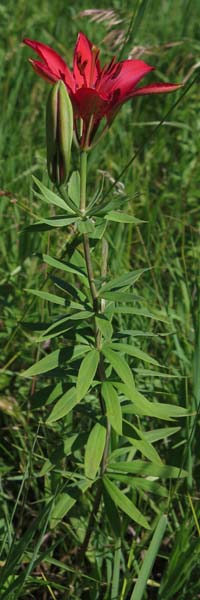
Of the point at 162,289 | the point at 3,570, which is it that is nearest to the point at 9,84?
the point at 162,289

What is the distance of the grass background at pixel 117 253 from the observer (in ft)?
4.54

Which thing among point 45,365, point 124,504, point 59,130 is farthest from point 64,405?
point 59,130

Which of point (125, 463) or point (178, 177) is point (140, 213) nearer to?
point (178, 177)

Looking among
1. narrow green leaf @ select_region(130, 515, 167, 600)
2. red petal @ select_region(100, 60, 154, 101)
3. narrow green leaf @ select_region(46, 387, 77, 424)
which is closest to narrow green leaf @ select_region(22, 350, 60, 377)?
narrow green leaf @ select_region(46, 387, 77, 424)

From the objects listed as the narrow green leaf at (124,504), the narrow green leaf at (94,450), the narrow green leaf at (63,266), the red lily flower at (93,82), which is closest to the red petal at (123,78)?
the red lily flower at (93,82)

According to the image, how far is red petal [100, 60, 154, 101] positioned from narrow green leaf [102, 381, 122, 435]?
0.42 m

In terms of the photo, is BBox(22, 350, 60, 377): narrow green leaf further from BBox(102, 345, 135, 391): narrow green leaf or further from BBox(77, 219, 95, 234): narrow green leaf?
BBox(77, 219, 95, 234): narrow green leaf

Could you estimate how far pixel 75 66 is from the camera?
1.13 m

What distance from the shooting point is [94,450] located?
120cm

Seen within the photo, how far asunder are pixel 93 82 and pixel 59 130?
0.17m

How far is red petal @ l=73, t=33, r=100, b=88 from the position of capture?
1.13 m

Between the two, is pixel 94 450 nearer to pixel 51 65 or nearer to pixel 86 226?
pixel 86 226

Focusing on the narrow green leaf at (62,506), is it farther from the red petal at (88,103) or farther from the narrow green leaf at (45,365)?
the red petal at (88,103)

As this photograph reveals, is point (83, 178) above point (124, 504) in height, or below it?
above
